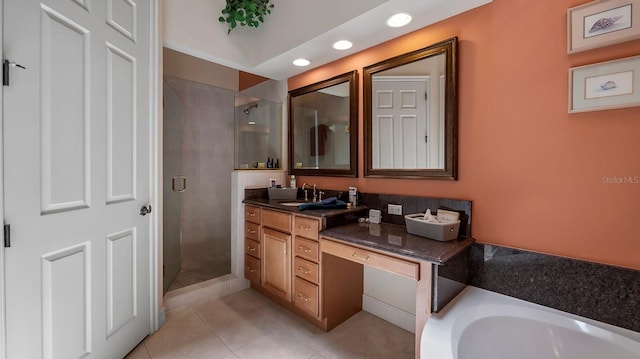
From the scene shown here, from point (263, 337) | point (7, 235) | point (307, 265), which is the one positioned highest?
point (7, 235)

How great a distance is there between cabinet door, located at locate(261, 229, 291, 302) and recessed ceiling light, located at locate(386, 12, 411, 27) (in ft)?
5.64

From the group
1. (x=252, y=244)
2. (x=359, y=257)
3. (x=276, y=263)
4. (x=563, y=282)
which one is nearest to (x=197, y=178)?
(x=252, y=244)

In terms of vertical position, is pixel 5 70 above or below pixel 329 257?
above

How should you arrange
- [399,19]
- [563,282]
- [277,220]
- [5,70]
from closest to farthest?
1. [5,70]
2. [563,282]
3. [399,19]
4. [277,220]

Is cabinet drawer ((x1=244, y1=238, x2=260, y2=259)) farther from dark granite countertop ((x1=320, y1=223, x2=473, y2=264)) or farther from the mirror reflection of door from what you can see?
the mirror reflection of door

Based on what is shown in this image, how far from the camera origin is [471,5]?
5.34 ft

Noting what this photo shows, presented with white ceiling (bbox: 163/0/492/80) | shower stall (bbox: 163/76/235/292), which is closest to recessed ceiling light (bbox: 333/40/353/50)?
white ceiling (bbox: 163/0/492/80)

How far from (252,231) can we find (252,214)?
0.17 meters

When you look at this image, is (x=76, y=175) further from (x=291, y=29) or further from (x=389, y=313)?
(x=389, y=313)

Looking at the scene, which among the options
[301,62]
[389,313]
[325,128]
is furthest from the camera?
[325,128]

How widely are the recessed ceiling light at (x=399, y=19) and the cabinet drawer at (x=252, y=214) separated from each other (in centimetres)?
183

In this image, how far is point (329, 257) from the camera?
196 cm

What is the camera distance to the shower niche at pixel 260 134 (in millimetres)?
3084

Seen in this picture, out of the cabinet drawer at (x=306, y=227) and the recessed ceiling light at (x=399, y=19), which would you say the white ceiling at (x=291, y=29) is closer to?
the recessed ceiling light at (x=399, y=19)
